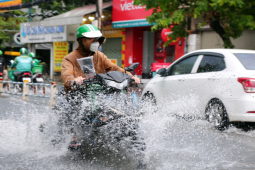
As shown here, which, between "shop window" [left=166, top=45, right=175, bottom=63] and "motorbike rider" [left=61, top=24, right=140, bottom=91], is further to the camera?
"shop window" [left=166, top=45, right=175, bottom=63]

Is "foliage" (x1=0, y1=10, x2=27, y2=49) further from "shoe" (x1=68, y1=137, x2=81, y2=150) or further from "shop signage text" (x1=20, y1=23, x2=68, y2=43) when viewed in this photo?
"shoe" (x1=68, y1=137, x2=81, y2=150)

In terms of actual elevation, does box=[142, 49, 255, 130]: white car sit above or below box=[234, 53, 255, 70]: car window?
below

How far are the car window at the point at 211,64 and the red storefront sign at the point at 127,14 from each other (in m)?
11.9

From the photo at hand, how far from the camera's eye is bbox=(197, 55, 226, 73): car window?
6.94m

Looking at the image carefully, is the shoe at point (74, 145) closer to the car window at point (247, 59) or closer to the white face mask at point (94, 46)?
the white face mask at point (94, 46)

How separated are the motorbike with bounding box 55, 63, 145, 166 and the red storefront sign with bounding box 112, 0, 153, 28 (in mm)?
14885

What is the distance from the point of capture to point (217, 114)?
22.1 ft

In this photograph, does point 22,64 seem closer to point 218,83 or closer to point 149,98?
point 149,98

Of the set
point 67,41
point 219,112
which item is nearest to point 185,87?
point 219,112

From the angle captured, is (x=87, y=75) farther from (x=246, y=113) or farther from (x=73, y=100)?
(x=246, y=113)

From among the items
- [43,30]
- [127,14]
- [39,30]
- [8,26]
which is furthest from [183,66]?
[8,26]

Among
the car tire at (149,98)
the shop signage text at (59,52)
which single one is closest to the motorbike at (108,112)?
the car tire at (149,98)

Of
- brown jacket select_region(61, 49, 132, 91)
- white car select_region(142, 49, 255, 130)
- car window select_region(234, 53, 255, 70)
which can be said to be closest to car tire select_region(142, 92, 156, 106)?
white car select_region(142, 49, 255, 130)

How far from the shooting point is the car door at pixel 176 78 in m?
7.70
